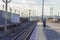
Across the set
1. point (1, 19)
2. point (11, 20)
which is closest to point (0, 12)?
point (1, 19)

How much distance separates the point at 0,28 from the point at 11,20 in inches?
534

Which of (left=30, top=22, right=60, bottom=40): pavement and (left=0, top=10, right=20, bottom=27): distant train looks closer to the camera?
(left=30, top=22, right=60, bottom=40): pavement

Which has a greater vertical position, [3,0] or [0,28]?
[3,0]

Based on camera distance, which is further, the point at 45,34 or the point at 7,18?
the point at 7,18

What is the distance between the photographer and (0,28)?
31.2 meters

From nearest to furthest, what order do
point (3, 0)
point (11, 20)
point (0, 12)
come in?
point (3, 0) < point (0, 12) < point (11, 20)

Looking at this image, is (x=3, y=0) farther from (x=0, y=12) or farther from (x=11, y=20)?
(x=11, y=20)

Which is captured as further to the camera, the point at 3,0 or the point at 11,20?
the point at 11,20

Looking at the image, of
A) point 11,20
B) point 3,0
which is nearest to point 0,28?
point 3,0

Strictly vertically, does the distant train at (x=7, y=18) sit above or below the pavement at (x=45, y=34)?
above

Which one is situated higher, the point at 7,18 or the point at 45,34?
the point at 7,18

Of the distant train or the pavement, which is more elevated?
the distant train

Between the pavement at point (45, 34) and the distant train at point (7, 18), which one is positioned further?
the distant train at point (7, 18)

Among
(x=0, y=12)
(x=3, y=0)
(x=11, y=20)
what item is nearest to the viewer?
(x=3, y=0)
